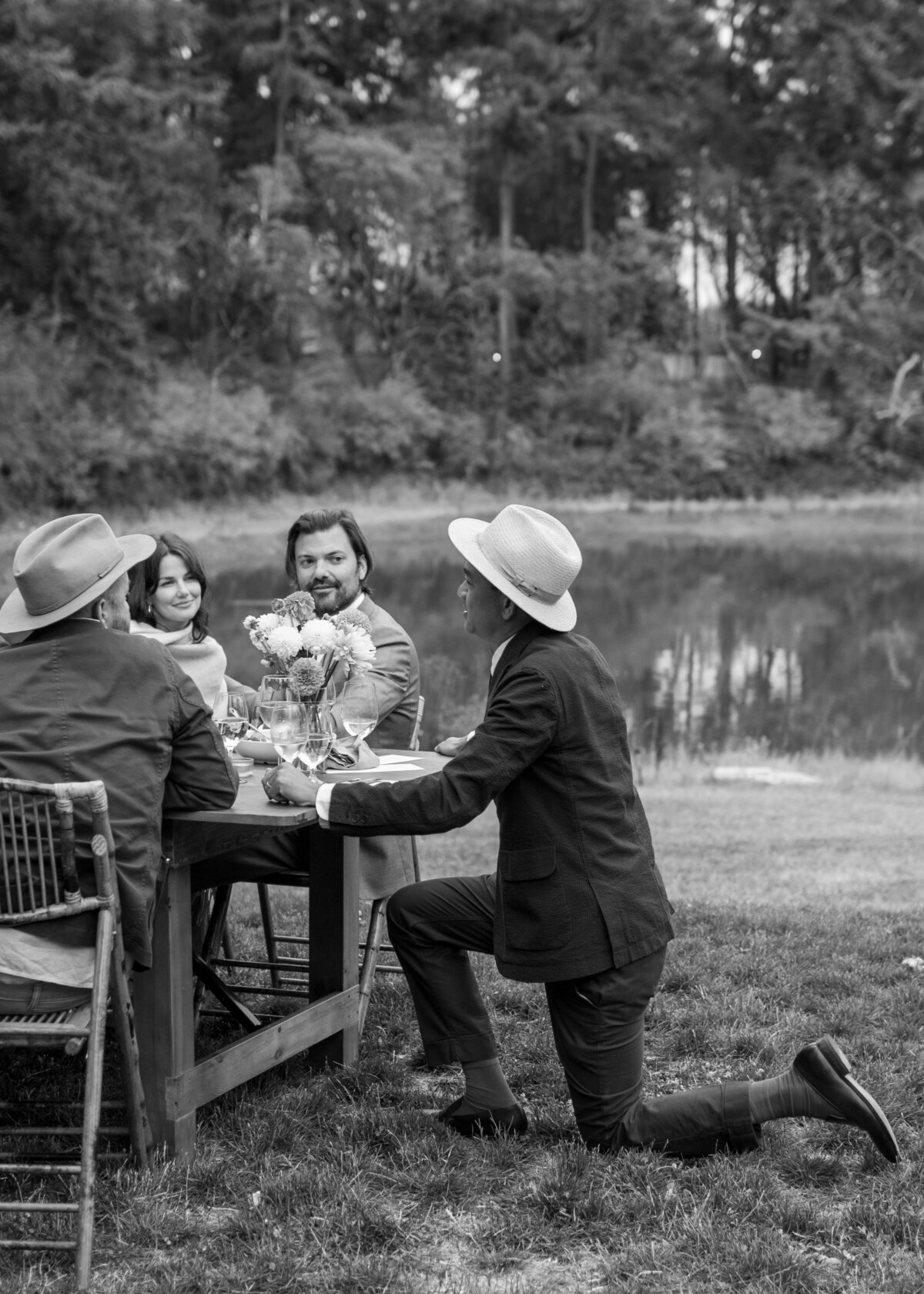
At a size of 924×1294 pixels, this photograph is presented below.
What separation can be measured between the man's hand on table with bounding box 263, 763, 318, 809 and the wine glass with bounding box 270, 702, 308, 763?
17 centimetres

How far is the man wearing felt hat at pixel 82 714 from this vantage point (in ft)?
10.9

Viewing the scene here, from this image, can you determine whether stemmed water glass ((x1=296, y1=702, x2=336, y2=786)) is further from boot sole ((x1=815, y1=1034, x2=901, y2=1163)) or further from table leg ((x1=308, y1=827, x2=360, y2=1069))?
boot sole ((x1=815, y1=1034, x2=901, y2=1163))

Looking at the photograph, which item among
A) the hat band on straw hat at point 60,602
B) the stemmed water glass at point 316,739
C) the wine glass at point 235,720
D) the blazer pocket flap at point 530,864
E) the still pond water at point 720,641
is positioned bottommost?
the still pond water at point 720,641

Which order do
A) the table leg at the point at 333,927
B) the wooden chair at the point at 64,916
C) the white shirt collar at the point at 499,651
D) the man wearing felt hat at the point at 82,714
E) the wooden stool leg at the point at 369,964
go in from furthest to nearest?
the wooden stool leg at the point at 369,964 → the table leg at the point at 333,927 → the white shirt collar at the point at 499,651 → the man wearing felt hat at the point at 82,714 → the wooden chair at the point at 64,916

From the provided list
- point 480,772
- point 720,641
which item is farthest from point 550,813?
point 720,641

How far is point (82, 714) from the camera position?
335 cm

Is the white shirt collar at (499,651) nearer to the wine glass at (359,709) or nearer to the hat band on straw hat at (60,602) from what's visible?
the wine glass at (359,709)

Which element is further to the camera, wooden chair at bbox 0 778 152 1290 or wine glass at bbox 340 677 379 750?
wine glass at bbox 340 677 379 750

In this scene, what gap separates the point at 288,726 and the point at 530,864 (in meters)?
0.75

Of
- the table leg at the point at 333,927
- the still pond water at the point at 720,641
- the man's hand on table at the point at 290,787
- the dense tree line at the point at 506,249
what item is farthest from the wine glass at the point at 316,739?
the dense tree line at the point at 506,249

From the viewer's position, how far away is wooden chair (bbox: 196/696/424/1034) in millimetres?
4488

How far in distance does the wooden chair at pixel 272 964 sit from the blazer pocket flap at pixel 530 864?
0.98m

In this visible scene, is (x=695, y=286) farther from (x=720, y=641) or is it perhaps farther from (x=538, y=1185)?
(x=538, y=1185)

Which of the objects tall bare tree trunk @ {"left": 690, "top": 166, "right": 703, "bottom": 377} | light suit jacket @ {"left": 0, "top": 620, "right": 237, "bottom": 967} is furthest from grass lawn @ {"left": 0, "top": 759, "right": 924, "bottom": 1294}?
tall bare tree trunk @ {"left": 690, "top": 166, "right": 703, "bottom": 377}
